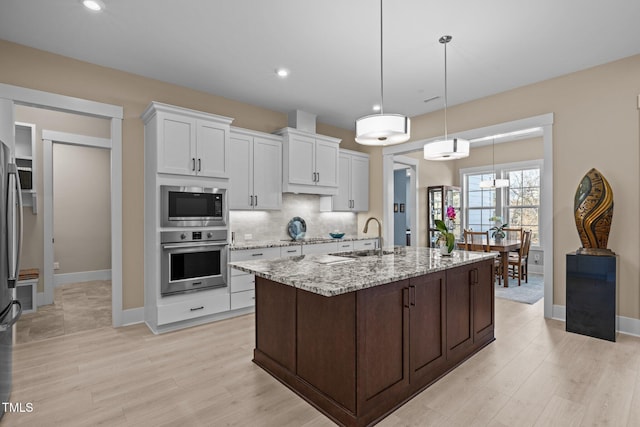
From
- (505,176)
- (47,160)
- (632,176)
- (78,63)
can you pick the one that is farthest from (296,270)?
(505,176)

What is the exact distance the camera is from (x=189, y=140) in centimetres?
375

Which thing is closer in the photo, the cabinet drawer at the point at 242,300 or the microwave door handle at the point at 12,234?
the microwave door handle at the point at 12,234

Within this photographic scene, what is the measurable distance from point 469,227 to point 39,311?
8650 mm

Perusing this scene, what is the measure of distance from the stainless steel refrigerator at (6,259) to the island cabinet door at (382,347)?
2.19 metres

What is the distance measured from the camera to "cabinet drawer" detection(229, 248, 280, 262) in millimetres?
4047

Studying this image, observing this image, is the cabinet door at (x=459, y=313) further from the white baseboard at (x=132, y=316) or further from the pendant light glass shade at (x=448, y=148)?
→ the white baseboard at (x=132, y=316)

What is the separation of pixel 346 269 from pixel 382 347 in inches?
21.3

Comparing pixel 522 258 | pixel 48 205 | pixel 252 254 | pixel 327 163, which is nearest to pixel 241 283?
pixel 252 254

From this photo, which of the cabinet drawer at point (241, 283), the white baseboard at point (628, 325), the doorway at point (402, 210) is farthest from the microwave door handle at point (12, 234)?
the doorway at point (402, 210)

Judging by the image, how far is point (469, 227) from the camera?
8.49 metres

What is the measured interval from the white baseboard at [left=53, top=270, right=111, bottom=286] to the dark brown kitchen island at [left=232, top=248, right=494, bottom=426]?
5172 mm

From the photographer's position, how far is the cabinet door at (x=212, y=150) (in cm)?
384

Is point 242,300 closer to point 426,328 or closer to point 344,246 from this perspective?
point 344,246

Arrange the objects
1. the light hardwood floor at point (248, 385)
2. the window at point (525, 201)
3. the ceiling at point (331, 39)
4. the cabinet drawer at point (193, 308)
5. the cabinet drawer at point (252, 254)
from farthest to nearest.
→ the window at point (525, 201)
the cabinet drawer at point (252, 254)
the cabinet drawer at point (193, 308)
the ceiling at point (331, 39)
the light hardwood floor at point (248, 385)
